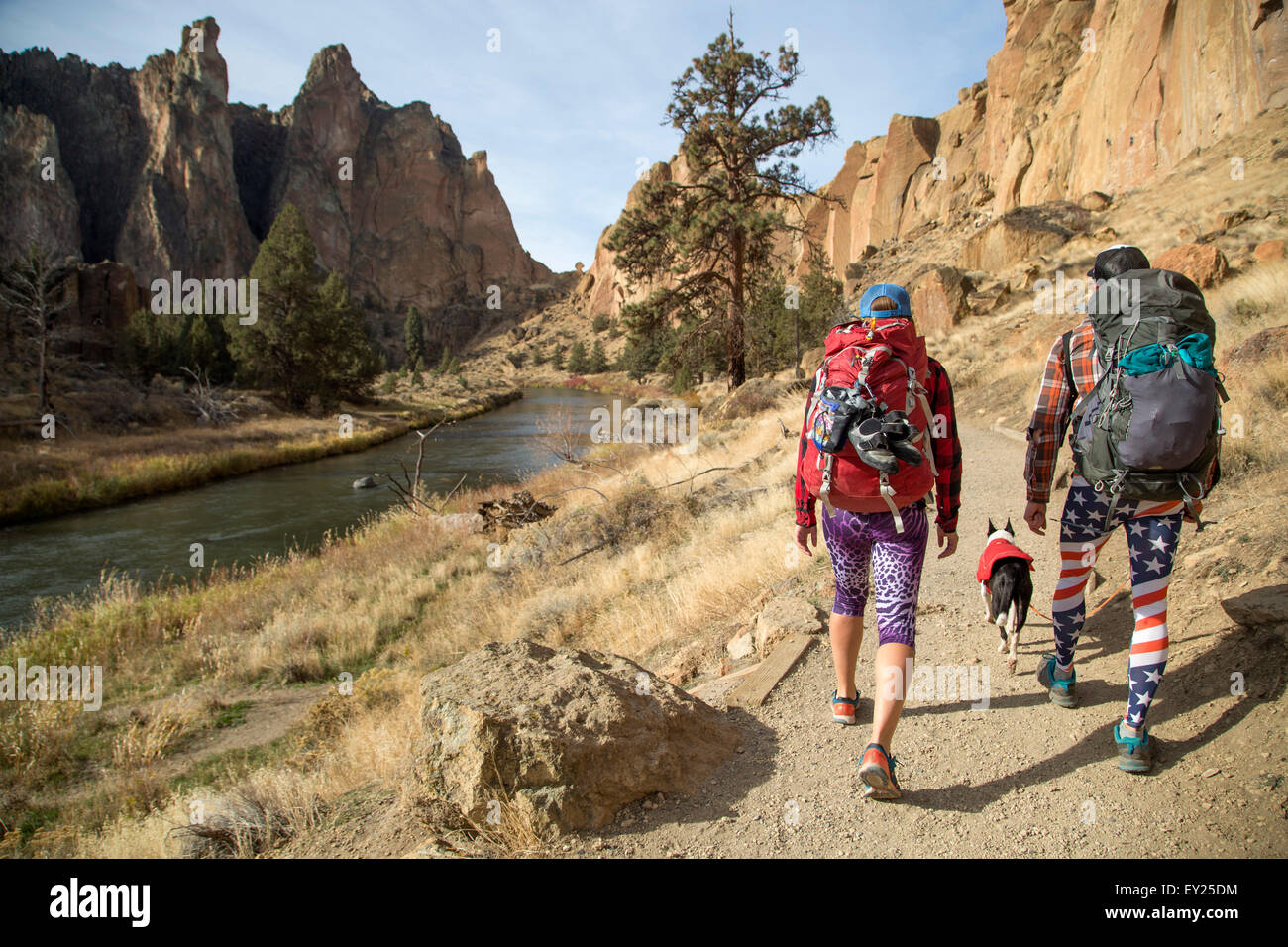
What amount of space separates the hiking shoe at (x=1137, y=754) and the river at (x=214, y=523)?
13693 millimetres

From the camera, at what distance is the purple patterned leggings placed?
2.60m

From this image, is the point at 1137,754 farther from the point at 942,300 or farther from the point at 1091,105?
the point at 1091,105

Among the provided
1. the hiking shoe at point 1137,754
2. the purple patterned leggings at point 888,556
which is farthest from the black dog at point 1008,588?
the purple patterned leggings at point 888,556

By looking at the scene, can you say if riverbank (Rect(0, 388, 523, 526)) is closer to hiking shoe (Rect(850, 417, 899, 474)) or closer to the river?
the river

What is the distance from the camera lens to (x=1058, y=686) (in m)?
3.23

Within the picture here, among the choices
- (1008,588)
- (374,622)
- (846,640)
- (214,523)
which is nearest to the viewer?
(846,640)

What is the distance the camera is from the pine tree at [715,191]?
52.0 ft

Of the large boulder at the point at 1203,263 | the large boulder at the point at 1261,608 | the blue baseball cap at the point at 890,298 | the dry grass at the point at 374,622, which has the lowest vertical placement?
the dry grass at the point at 374,622

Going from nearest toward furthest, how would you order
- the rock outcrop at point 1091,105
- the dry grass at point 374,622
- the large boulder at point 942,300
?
1. the dry grass at point 374,622
2. the large boulder at point 942,300
3. the rock outcrop at point 1091,105

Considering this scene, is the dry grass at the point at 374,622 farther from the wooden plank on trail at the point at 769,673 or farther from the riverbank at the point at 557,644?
the wooden plank on trail at the point at 769,673

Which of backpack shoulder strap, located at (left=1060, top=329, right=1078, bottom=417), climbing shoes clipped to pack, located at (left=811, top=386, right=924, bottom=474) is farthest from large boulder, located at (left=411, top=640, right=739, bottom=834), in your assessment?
backpack shoulder strap, located at (left=1060, top=329, right=1078, bottom=417)

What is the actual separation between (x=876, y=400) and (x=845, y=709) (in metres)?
1.64

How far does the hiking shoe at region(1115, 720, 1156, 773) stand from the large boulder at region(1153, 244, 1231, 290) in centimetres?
1241

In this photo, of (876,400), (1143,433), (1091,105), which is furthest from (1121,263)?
(1091,105)
